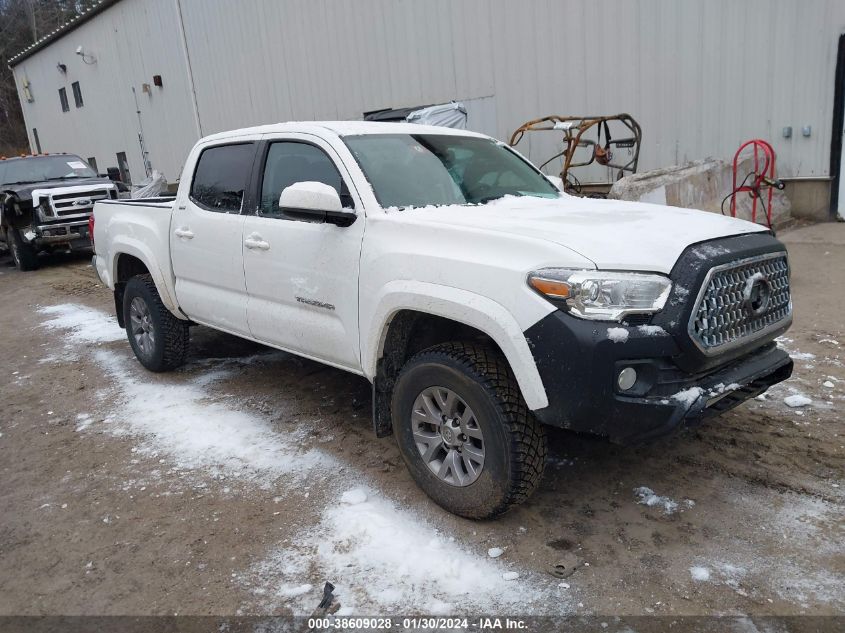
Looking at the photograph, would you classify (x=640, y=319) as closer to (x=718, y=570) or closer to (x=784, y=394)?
(x=718, y=570)

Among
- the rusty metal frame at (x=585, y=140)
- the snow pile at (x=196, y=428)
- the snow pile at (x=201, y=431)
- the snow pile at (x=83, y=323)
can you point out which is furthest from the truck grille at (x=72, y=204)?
the rusty metal frame at (x=585, y=140)

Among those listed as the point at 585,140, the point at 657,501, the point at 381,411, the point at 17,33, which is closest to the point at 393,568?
the point at 381,411

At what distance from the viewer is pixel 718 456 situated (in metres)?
3.61

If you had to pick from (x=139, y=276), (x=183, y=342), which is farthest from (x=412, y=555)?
(x=139, y=276)

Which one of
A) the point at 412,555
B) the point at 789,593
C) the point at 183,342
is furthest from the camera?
the point at 183,342

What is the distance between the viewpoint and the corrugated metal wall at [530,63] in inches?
349

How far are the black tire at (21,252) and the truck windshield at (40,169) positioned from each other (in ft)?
3.23

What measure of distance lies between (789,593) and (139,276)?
16.4 feet

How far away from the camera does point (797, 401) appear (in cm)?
416

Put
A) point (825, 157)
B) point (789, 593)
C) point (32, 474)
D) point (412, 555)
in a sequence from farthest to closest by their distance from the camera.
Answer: point (825, 157)
point (32, 474)
point (412, 555)
point (789, 593)

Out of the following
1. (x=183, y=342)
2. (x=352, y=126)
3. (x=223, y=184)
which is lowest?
(x=183, y=342)

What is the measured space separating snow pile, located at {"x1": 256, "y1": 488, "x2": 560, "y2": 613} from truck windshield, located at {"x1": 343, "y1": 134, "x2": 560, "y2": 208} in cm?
164

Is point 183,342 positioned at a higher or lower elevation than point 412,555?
higher

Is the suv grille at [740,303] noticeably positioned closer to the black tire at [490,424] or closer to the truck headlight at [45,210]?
the black tire at [490,424]
